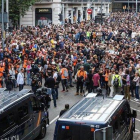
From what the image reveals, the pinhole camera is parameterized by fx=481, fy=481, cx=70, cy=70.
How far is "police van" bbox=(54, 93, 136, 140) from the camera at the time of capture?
37.5 feet

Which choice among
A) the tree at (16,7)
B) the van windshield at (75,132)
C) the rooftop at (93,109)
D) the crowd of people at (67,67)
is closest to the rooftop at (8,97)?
the rooftop at (93,109)

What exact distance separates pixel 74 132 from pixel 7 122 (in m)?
2.57

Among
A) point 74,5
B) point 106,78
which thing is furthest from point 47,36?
point 74,5

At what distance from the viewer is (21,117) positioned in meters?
14.3

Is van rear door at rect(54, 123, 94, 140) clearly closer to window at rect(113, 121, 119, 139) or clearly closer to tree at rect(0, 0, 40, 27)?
window at rect(113, 121, 119, 139)

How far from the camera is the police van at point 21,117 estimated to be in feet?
43.5

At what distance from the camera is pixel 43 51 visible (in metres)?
31.2

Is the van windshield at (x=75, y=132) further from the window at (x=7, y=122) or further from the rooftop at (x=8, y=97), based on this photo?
the rooftop at (x=8, y=97)

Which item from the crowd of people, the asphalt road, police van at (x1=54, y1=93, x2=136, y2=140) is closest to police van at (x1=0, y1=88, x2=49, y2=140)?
the asphalt road

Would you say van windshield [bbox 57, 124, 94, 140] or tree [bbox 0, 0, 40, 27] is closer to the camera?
van windshield [bbox 57, 124, 94, 140]

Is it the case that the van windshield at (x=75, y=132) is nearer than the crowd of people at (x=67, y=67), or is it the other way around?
the van windshield at (x=75, y=132)

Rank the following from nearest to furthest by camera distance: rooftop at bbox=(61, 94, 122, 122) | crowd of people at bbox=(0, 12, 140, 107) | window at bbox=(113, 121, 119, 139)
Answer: rooftop at bbox=(61, 94, 122, 122) < window at bbox=(113, 121, 119, 139) < crowd of people at bbox=(0, 12, 140, 107)

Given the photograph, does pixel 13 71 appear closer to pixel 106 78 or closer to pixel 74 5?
pixel 106 78

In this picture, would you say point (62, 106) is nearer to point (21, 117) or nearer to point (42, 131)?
point (42, 131)
